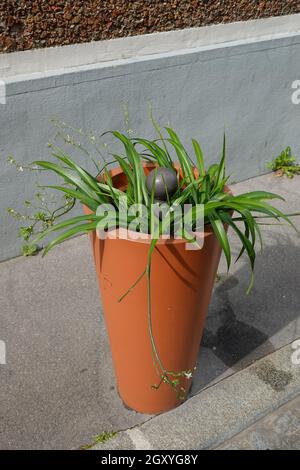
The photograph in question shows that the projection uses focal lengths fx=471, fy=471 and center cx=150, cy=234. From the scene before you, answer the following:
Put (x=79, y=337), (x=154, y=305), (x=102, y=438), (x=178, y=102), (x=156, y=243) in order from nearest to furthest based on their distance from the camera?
(x=156, y=243) → (x=154, y=305) → (x=102, y=438) → (x=79, y=337) → (x=178, y=102)

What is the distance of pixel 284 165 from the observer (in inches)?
193

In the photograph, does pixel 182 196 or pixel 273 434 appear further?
pixel 273 434

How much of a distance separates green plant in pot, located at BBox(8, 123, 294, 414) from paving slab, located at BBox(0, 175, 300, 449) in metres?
0.42

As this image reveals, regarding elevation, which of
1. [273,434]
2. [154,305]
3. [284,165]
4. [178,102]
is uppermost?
[178,102]

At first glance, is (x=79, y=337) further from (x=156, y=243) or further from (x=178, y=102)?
(x=178, y=102)

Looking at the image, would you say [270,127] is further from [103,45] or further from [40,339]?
[40,339]

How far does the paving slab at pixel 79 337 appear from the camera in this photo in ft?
7.95

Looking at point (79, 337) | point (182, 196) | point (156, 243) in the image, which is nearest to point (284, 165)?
point (79, 337)

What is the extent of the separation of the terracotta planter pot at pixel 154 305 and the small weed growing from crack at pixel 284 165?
3007 mm

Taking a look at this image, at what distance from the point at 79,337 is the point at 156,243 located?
4.58 ft

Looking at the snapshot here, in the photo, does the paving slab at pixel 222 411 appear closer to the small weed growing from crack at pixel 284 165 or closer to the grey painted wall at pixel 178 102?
the grey painted wall at pixel 178 102

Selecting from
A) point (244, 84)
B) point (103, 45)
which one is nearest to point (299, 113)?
point (244, 84)

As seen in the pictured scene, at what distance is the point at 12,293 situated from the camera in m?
3.24

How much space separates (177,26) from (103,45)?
739 millimetres
